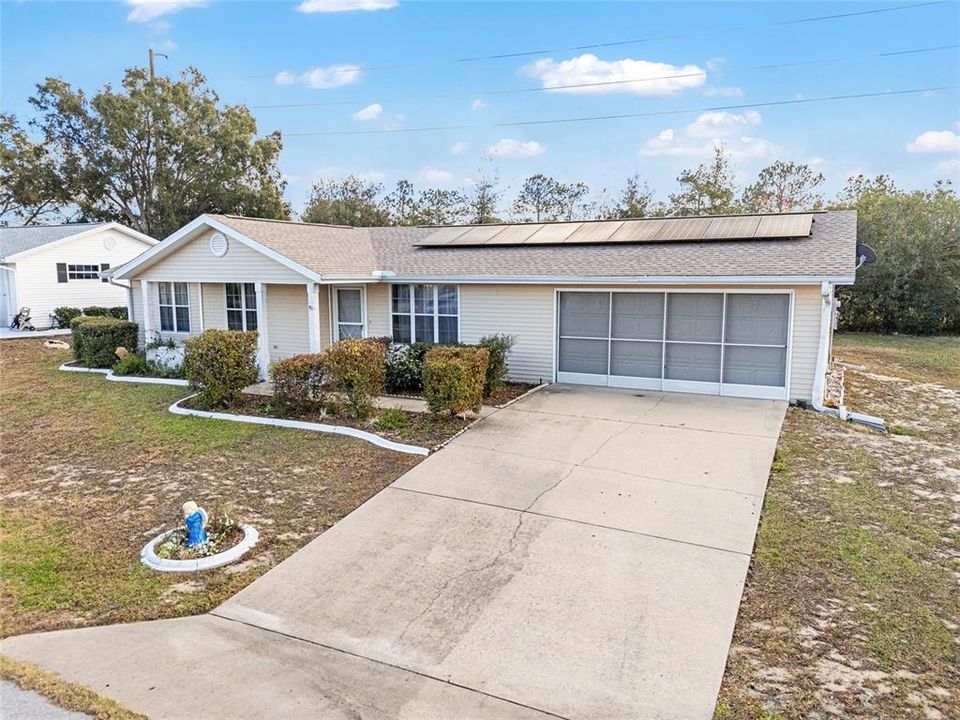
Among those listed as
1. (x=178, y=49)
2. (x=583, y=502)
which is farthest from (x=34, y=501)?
(x=178, y=49)

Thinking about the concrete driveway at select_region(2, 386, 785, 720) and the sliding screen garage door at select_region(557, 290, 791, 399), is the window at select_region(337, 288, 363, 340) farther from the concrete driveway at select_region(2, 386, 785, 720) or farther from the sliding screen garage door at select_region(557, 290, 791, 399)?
the concrete driveway at select_region(2, 386, 785, 720)

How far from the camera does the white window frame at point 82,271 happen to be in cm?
2320

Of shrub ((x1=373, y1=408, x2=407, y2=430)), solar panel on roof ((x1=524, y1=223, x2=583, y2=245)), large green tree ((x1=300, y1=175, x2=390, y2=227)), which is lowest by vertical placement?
shrub ((x1=373, y1=408, x2=407, y2=430))

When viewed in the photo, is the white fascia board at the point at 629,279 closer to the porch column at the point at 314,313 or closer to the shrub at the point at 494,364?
the shrub at the point at 494,364

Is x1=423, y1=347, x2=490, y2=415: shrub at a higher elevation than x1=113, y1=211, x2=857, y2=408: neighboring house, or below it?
below

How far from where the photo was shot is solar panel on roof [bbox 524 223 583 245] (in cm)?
1448

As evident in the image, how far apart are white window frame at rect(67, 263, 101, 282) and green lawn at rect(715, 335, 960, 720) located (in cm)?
2441

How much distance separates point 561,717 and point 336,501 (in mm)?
3911

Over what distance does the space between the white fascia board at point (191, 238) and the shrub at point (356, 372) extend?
118 inches

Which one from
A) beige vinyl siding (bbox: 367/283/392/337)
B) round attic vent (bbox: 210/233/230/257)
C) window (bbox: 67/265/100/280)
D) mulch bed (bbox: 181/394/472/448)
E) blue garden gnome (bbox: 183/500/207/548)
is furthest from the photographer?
window (bbox: 67/265/100/280)

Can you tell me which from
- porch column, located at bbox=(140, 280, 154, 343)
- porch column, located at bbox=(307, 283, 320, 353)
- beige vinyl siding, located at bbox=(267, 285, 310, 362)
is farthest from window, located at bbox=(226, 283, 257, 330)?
porch column, located at bbox=(307, 283, 320, 353)

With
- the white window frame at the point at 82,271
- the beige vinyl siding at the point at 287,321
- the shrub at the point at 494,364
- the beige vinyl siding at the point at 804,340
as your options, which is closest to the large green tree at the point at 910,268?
the beige vinyl siding at the point at 804,340

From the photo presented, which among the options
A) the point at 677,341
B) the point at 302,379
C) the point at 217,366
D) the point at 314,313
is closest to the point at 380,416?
the point at 302,379

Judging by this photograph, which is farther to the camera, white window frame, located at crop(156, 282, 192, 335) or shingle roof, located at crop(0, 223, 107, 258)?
shingle roof, located at crop(0, 223, 107, 258)
